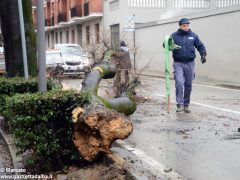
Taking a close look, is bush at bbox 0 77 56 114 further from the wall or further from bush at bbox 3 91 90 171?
the wall

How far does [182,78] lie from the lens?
9633mm

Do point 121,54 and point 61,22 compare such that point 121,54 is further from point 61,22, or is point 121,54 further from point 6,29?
point 61,22

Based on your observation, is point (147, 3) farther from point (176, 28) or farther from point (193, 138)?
point (193, 138)

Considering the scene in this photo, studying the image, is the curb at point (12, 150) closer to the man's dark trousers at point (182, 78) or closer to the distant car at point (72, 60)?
the man's dark trousers at point (182, 78)

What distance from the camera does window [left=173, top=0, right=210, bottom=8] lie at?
29250 mm

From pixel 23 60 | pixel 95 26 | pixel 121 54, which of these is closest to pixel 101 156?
pixel 23 60

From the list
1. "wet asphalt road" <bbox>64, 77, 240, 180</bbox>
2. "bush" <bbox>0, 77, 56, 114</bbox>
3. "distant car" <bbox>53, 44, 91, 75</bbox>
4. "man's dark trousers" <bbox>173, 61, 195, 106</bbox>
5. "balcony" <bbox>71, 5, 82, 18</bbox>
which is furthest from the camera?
"balcony" <bbox>71, 5, 82, 18</bbox>

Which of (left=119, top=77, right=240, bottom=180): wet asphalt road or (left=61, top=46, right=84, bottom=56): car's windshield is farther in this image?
(left=61, top=46, right=84, bottom=56): car's windshield

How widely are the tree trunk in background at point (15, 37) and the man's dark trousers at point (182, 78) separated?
292 cm

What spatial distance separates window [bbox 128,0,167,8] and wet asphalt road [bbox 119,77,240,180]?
17.6 meters

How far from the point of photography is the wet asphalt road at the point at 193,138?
5.52m

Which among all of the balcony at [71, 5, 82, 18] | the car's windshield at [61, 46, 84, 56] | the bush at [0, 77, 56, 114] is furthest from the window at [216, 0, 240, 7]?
the bush at [0, 77, 56, 114]

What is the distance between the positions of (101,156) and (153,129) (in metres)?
2.47

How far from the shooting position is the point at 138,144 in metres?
6.87
